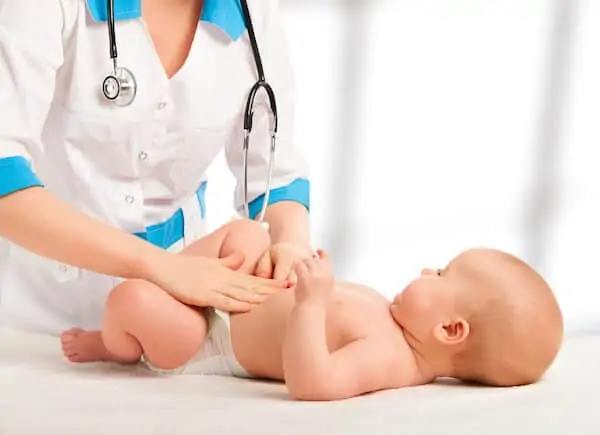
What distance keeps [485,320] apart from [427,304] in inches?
3.0

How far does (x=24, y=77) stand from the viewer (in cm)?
135

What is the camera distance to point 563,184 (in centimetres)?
234

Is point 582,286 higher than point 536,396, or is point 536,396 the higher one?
point 536,396

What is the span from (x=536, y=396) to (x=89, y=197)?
2.22 ft

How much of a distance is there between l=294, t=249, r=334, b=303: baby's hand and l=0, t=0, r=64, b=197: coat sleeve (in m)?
0.36

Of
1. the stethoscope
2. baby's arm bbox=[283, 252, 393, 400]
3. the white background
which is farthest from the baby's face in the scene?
the white background

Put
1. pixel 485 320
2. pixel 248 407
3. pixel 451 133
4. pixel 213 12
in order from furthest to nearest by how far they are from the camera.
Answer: pixel 451 133, pixel 213 12, pixel 485 320, pixel 248 407

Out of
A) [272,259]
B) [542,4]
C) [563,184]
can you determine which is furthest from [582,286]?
[272,259]

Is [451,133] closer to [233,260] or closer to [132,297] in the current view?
[233,260]

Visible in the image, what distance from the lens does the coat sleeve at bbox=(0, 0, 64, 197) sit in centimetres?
132

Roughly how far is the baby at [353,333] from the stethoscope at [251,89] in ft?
0.86

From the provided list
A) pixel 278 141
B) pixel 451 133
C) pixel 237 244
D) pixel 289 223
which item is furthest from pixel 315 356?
pixel 451 133

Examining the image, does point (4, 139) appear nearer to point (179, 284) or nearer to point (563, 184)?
point (179, 284)

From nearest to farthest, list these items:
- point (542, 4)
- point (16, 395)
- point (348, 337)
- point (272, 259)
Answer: point (16, 395), point (348, 337), point (272, 259), point (542, 4)
